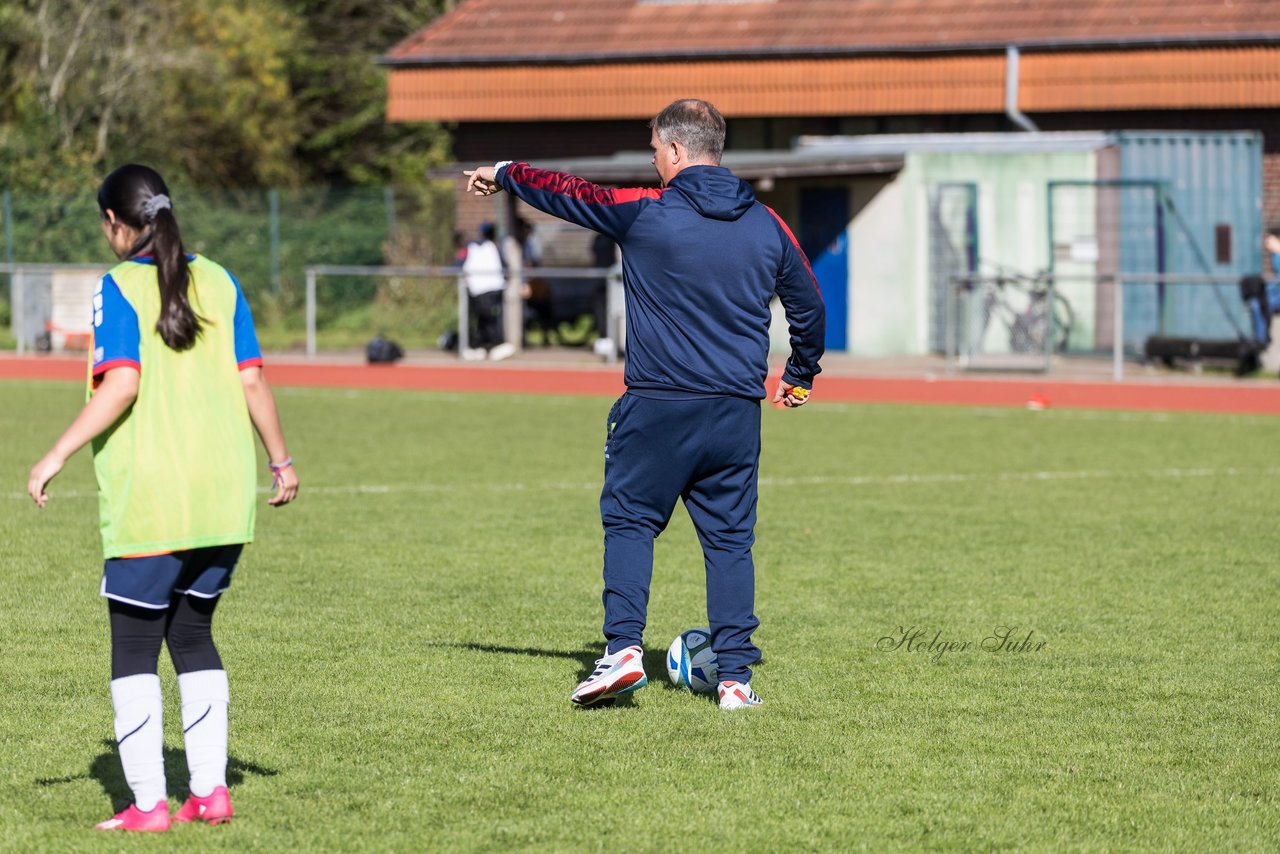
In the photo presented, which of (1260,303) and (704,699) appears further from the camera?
(1260,303)

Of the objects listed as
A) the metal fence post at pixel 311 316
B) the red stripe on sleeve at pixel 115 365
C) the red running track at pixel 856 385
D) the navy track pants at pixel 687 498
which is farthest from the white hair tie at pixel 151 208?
the metal fence post at pixel 311 316

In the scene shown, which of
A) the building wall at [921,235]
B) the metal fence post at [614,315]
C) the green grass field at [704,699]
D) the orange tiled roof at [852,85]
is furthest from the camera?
the orange tiled roof at [852,85]

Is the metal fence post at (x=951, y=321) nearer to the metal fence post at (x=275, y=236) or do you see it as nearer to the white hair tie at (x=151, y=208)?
the metal fence post at (x=275, y=236)

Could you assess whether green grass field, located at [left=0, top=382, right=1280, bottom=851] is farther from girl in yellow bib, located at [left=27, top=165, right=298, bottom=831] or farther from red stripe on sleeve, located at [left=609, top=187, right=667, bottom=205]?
red stripe on sleeve, located at [left=609, top=187, right=667, bottom=205]

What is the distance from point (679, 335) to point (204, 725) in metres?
Result: 2.18

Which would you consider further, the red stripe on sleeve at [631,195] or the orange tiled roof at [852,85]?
the orange tiled roof at [852,85]

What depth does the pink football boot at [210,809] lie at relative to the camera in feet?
17.0

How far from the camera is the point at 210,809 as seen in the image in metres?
5.18

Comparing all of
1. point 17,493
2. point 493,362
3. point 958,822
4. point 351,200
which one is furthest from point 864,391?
point 958,822

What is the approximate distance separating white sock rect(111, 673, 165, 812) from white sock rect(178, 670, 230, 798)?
0.08m

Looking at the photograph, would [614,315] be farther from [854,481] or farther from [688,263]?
[688,263]

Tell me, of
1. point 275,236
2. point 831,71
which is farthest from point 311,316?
point 831,71

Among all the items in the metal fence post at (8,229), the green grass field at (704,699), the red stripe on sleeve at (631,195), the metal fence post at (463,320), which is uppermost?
the metal fence post at (8,229)

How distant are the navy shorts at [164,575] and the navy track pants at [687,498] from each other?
1793mm
